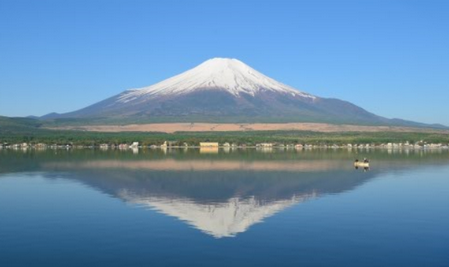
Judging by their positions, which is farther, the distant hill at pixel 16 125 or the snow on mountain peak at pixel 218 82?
the snow on mountain peak at pixel 218 82

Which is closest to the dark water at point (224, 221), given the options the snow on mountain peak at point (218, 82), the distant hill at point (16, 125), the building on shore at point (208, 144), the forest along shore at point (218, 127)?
the building on shore at point (208, 144)

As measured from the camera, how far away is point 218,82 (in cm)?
14900

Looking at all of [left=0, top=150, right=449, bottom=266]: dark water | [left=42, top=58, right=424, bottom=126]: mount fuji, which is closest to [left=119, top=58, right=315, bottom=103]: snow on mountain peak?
[left=42, top=58, right=424, bottom=126]: mount fuji

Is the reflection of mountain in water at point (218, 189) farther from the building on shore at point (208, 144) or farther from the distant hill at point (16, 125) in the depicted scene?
the distant hill at point (16, 125)

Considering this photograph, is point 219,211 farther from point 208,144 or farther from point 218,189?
point 208,144

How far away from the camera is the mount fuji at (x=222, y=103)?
12125 cm

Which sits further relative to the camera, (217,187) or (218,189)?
(217,187)

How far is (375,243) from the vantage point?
11.7 metres

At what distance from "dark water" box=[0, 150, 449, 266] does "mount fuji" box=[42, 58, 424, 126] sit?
292ft

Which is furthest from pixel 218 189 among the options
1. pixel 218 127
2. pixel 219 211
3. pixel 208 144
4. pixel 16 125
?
pixel 16 125

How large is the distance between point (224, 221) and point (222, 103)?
122m

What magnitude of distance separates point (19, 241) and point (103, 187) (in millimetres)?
10204

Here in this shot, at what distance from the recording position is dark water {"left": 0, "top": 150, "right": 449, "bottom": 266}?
10.7 m

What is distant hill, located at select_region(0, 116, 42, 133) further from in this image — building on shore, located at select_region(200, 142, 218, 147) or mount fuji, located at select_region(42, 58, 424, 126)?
building on shore, located at select_region(200, 142, 218, 147)
